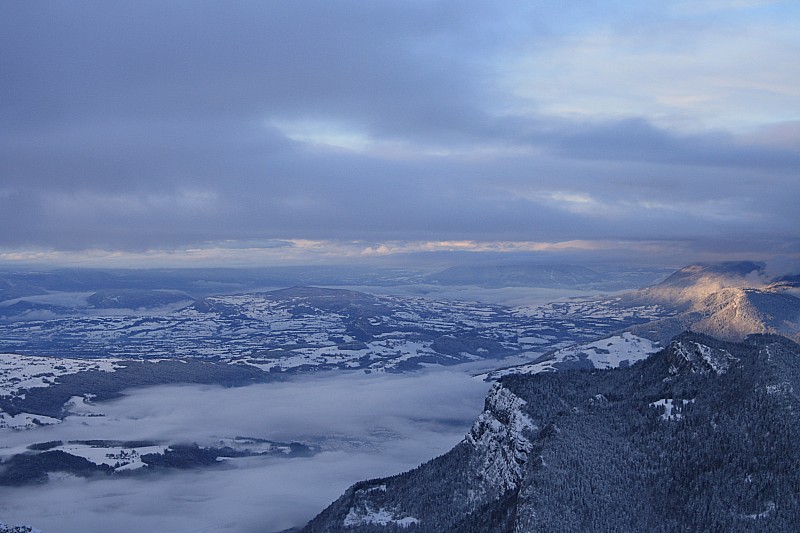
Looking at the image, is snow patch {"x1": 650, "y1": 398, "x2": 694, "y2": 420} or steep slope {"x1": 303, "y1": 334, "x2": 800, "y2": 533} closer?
steep slope {"x1": 303, "y1": 334, "x2": 800, "y2": 533}

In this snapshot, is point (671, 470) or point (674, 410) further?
point (674, 410)

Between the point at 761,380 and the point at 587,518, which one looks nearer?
the point at 587,518

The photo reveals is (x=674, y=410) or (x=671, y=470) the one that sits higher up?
(x=674, y=410)

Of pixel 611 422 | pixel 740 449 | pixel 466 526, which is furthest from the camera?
pixel 611 422

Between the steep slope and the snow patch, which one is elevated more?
the snow patch

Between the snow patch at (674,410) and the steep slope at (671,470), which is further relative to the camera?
the snow patch at (674,410)

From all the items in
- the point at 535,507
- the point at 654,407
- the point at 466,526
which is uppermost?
the point at 654,407

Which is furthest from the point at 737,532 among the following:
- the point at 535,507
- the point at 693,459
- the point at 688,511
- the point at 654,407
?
the point at 654,407

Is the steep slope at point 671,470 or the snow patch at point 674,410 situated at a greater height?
the snow patch at point 674,410

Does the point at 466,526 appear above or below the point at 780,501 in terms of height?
below

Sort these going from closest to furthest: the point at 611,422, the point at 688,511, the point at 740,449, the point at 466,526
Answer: the point at 688,511, the point at 740,449, the point at 466,526, the point at 611,422

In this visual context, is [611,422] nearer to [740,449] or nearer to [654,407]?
[654,407]
